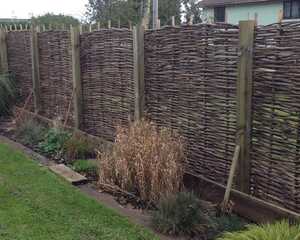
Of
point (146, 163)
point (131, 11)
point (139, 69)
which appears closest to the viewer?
point (146, 163)

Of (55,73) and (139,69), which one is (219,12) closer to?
(55,73)

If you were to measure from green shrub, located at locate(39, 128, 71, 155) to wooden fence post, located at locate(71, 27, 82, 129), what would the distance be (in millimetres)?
403

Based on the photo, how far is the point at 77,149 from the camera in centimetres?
655

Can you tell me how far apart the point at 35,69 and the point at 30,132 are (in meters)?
1.74

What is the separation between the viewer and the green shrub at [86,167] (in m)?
5.82

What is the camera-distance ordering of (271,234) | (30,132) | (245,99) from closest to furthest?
(271,234)
(245,99)
(30,132)

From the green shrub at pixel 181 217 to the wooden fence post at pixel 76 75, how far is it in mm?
3770

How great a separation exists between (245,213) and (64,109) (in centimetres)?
461

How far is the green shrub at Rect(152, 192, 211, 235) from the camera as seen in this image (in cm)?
400

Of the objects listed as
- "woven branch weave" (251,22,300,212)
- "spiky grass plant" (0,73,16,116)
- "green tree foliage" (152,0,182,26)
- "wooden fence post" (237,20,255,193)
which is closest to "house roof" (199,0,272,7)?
"green tree foliage" (152,0,182,26)

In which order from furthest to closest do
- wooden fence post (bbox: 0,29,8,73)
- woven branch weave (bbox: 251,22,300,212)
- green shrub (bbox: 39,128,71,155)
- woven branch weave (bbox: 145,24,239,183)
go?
1. wooden fence post (bbox: 0,29,8,73)
2. green shrub (bbox: 39,128,71,155)
3. woven branch weave (bbox: 145,24,239,183)
4. woven branch weave (bbox: 251,22,300,212)

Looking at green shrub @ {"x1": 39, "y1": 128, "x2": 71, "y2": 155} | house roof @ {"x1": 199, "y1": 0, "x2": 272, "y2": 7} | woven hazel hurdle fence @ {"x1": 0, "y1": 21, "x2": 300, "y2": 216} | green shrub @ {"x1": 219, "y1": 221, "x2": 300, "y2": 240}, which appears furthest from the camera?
house roof @ {"x1": 199, "y1": 0, "x2": 272, "y2": 7}

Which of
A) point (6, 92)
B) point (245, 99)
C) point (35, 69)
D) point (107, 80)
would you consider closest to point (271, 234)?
point (245, 99)

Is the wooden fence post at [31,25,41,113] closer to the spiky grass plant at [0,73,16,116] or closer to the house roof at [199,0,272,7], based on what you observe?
the spiky grass plant at [0,73,16,116]
